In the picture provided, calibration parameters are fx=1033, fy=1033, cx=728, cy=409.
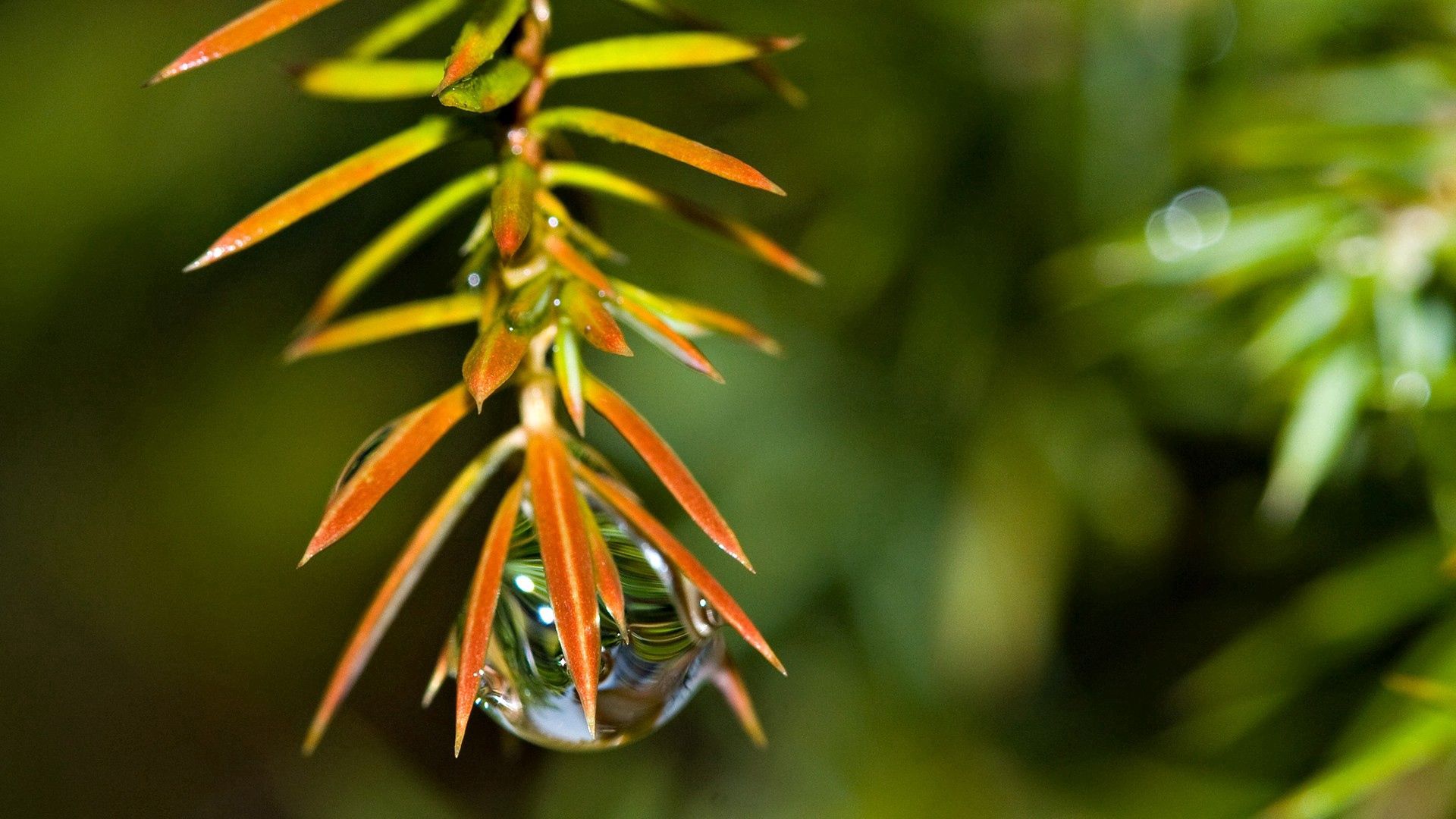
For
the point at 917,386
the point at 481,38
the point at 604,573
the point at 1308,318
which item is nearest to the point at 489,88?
the point at 481,38

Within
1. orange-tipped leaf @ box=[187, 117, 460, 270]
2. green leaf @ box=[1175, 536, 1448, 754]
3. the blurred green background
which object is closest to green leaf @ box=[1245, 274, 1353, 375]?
the blurred green background

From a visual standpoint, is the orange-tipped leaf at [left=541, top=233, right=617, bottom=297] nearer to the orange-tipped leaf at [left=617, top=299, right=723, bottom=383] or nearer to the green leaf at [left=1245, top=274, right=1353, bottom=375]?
the orange-tipped leaf at [left=617, top=299, right=723, bottom=383]

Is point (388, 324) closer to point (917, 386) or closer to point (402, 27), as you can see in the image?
point (402, 27)

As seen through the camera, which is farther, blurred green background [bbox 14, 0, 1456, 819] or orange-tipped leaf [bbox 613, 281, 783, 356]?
blurred green background [bbox 14, 0, 1456, 819]

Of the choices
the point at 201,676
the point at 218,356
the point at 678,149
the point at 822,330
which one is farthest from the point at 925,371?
the point at 201,676

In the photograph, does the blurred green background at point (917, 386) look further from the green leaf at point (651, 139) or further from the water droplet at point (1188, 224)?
the green leaf at point (651, 139)

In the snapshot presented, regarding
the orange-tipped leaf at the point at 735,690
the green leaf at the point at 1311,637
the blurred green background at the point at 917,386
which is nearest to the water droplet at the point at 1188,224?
the blurred green background at the point at 917,386
